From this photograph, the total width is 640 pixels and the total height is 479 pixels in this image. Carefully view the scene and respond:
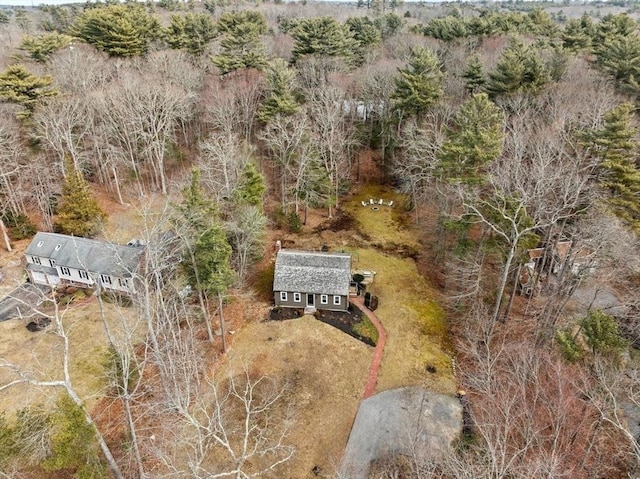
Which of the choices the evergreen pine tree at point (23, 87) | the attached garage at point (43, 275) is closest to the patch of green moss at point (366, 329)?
the attached garage at point (43, 275)

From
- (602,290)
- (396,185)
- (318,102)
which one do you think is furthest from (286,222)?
(602,290)

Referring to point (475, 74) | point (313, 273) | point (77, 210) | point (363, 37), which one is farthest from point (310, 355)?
point (363, 37)

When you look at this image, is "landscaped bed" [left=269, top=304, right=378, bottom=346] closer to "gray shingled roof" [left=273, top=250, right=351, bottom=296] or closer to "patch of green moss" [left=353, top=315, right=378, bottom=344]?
"patch of green moss" [left=353, top=315, right=378, bottom=344]

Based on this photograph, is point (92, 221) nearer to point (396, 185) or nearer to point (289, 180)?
point (289, 180)

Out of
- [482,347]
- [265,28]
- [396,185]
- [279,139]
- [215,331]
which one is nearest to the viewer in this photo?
[482,347]

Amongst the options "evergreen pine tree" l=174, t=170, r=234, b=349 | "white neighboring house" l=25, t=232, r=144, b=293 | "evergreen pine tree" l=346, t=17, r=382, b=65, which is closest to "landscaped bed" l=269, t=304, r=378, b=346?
"evergreen pine tree" l=174, t=170, r=234, b=349
